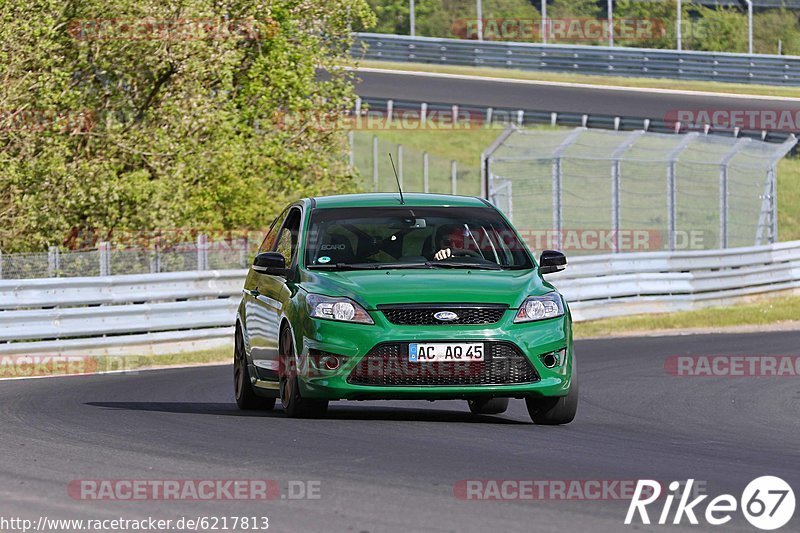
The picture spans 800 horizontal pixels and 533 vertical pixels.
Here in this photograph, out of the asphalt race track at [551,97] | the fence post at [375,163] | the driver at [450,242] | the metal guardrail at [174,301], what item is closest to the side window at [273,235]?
the driver at [450,242]

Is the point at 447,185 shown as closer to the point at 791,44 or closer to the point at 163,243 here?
the point at 163,243

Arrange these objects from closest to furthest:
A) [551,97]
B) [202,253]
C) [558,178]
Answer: [202,253] < [558,178] < [551,97]

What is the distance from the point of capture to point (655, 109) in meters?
47.2

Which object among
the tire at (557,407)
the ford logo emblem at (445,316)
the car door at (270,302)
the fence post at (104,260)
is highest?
the ford logo emblem at (445,316)

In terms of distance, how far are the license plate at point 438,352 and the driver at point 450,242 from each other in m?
1.24

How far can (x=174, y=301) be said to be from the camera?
22.1m

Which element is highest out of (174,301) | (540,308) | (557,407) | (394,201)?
(394,201)

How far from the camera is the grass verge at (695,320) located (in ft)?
82.7

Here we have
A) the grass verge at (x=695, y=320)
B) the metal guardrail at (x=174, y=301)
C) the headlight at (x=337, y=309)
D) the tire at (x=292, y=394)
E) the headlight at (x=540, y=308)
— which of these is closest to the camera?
the headlight at (x=337, y=309)

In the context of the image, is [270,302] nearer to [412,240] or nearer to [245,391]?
[245,391]

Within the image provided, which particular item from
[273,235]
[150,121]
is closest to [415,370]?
[273,235]

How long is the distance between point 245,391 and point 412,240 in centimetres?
201

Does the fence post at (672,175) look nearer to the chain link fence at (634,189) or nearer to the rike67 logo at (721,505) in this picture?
the chain link fence at (634,189)

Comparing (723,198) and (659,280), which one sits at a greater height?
(723,198)
